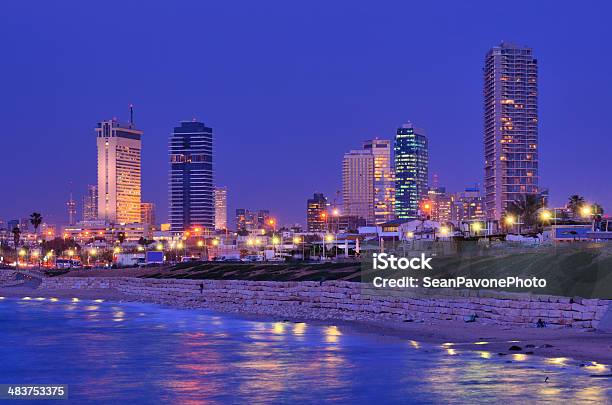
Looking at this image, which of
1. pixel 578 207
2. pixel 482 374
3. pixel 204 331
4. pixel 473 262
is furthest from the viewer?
pixel 578 207

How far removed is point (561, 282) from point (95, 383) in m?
20.5

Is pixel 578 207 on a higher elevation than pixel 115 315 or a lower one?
higher

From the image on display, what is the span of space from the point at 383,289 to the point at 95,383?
83.0 ft

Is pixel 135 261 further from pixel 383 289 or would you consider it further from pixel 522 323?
pixel 522 323

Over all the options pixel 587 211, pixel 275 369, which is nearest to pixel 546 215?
pixel 587 211

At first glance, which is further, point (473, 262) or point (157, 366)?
point (473, 262)

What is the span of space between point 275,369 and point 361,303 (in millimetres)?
21172

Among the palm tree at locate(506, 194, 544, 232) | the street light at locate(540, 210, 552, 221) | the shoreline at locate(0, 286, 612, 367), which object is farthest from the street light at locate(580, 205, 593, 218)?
the shoreline at locate(0, 286, 612, 367)

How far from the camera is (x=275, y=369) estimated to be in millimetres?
29953

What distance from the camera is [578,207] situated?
14988 centimetres

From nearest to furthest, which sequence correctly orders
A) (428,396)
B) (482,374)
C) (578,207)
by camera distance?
(428,396) < (482,374) < (578,207)

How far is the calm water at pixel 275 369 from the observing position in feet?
80.1

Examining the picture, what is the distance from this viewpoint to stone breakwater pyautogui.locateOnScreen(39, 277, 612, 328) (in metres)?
35.9

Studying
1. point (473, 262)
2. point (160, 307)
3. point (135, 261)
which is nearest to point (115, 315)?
point (160, 307)
